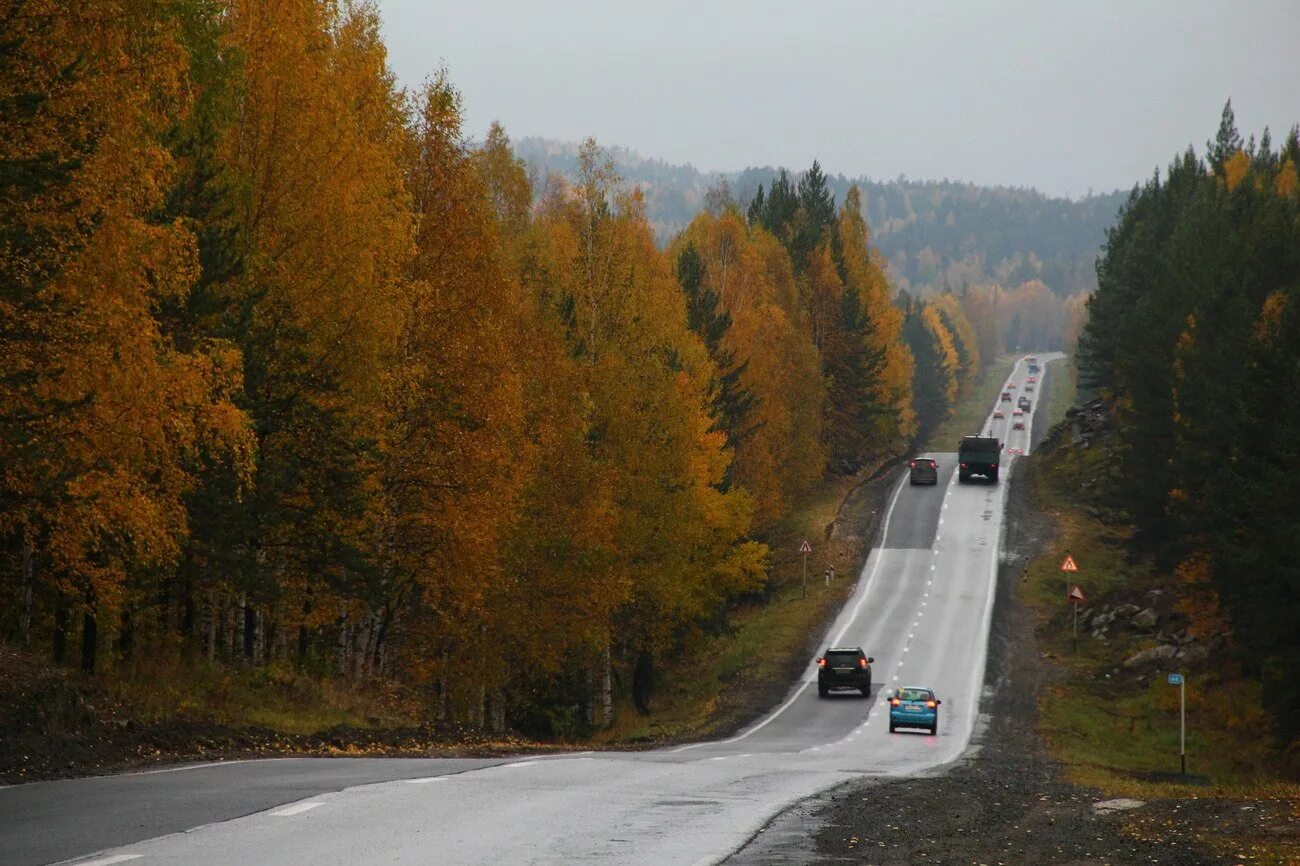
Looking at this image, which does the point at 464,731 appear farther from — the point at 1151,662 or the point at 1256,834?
the point at 1151,662

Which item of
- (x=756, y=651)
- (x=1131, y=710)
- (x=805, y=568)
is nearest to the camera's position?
(x=1131, y=710)

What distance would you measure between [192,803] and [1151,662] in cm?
4099

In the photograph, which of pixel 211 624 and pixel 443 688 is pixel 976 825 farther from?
pixel 443 688

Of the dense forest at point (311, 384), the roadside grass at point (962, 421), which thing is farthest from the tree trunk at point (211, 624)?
the roadside grass at point (962, 421)

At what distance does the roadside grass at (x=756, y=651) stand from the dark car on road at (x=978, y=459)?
12.0 meters

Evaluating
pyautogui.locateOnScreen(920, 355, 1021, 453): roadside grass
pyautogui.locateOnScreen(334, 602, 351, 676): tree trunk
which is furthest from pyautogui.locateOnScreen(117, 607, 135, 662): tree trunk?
pyautogui.locateOnScreen(920, 355, 1021, 453): roadside grass

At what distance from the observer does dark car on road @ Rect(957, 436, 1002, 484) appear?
8269cm

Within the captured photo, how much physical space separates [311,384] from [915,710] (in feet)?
66.4

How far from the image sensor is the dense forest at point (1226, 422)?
33781 millimetres

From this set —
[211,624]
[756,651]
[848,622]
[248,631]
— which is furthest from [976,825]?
[848,622]

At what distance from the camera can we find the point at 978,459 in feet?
271

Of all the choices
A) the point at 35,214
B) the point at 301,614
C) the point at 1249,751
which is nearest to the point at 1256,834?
the point at 35,214

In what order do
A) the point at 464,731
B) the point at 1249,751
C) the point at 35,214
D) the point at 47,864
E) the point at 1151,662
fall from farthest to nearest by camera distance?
1. the point at 1151,662
2. the point at 1249,751
3. the point at 464,731
4. the point at 35,214
5. the point at 47,864

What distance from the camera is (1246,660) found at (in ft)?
122
